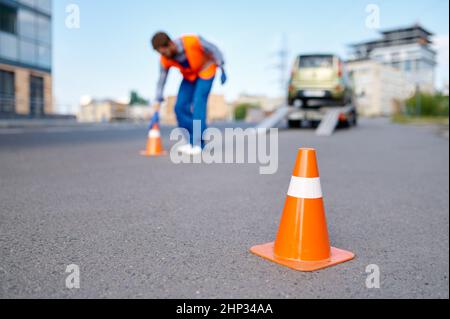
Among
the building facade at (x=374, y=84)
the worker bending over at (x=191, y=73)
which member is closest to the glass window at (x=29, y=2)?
the worker bending over at (x=191, y=73)

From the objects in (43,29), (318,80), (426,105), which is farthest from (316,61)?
(426,105)

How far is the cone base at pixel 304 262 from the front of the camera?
225 cm

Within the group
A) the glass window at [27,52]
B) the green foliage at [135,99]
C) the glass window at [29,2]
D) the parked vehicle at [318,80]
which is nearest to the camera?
the parked vehicle at [318,80]

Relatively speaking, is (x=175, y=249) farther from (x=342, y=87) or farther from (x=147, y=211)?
(x=342, y=87)

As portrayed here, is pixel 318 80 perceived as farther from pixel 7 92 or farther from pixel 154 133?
Answer: pixel 7 92

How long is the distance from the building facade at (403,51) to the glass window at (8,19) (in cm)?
10888

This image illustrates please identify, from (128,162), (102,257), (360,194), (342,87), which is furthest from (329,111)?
(102,257)

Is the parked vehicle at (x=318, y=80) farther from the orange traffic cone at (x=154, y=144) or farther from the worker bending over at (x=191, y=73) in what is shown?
the orange traffic cone at (x=154, y=144)

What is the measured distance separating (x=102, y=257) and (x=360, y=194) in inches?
111

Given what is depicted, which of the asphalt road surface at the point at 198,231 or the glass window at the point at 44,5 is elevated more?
the glass window at the point at 44,5

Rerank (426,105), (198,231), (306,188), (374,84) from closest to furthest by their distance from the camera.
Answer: (306,188) → (198,231) → (426,105) → (374,84)

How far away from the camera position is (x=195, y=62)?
6.86m

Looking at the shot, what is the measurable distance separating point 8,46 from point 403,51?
120835 mm

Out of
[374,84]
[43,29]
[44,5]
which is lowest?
[43,29]
